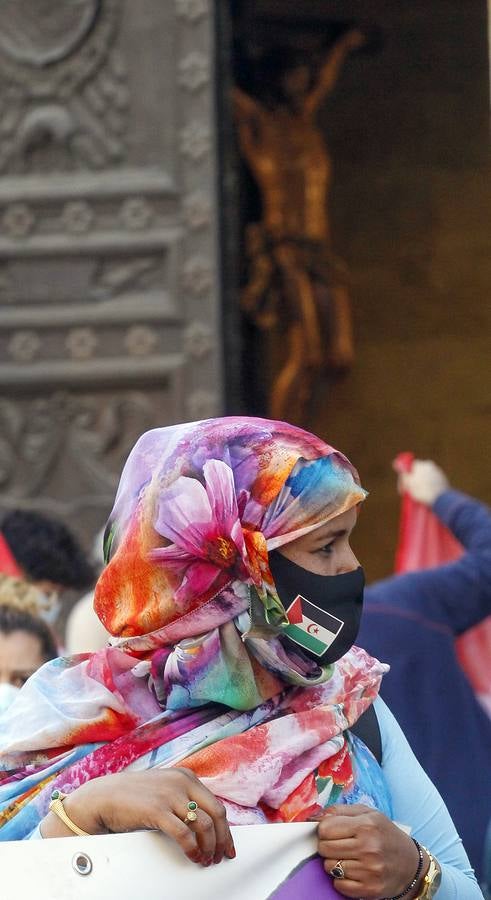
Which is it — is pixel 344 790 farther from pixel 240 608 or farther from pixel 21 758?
pixel 21 758

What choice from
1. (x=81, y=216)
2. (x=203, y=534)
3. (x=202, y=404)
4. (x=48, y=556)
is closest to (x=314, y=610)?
(x=203, y=534)

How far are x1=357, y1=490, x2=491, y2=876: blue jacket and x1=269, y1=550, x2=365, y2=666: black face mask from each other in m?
1.20

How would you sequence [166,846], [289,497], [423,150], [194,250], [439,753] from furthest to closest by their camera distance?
[423,150]
[194,250]
[439,753]
[289,497]
[166,846]

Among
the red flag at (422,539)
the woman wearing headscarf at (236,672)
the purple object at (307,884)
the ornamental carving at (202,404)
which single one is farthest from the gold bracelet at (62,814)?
the ornamental carving at (202,404)

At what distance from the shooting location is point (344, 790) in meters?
1.60

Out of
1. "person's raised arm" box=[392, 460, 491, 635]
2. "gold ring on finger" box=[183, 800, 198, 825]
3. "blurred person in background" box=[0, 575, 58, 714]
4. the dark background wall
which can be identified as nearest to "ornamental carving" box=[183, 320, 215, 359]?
"person's raised arm" box=[392, 460, 491, 635]

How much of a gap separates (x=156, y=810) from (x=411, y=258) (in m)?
5.27

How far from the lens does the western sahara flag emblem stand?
5.20ft

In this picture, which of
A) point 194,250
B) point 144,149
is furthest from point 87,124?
point 194,250

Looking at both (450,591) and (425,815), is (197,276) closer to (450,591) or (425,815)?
(450,591)

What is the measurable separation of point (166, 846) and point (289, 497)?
0.35m

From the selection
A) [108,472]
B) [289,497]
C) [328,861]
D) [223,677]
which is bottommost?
[108,472]

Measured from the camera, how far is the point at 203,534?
5.10ft

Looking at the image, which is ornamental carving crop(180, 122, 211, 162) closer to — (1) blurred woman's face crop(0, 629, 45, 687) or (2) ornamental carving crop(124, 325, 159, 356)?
(2) ornamental carving crop(124, 325, 159, 356)
